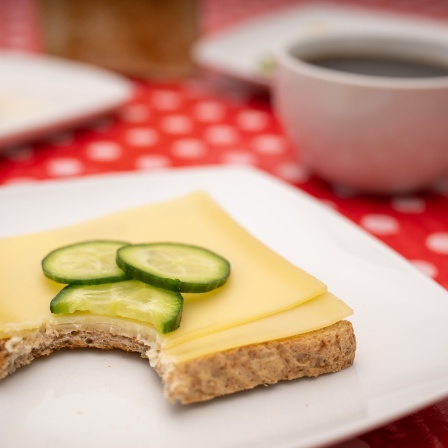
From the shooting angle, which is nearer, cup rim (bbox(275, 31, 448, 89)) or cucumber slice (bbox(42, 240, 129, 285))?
cucumber slice (bbox(42, 240, 129, 285))

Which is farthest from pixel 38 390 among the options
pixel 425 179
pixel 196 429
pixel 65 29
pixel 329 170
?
pixel 65 29

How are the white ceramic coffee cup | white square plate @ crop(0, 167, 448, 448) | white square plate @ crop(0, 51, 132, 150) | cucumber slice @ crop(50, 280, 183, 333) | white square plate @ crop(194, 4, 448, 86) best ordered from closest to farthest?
white square plate @ crop(0, 167, 448, 448) → cucumber slice @ crop(50, 280, 183, 333) → the white ceramic coffee cup → white square plate @ crop(0, 51, 132, 150) → white square plate @ crop(194, 4, 448, 86)

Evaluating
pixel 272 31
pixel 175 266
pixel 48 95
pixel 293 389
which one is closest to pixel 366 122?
pixel 175 266

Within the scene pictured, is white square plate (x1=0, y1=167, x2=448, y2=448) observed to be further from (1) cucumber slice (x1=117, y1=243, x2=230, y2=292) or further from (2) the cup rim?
(2) the cup rim

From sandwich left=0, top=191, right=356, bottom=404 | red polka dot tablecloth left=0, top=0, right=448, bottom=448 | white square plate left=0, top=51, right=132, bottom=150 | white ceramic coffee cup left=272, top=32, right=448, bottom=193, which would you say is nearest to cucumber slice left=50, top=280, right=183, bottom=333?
sandwich left=0, top=191, right=356, bottom=404

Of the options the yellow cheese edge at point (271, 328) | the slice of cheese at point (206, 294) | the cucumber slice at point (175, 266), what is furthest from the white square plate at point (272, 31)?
the yellow cheese edge at point (271, 328)

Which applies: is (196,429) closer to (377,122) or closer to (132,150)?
(377,122)
